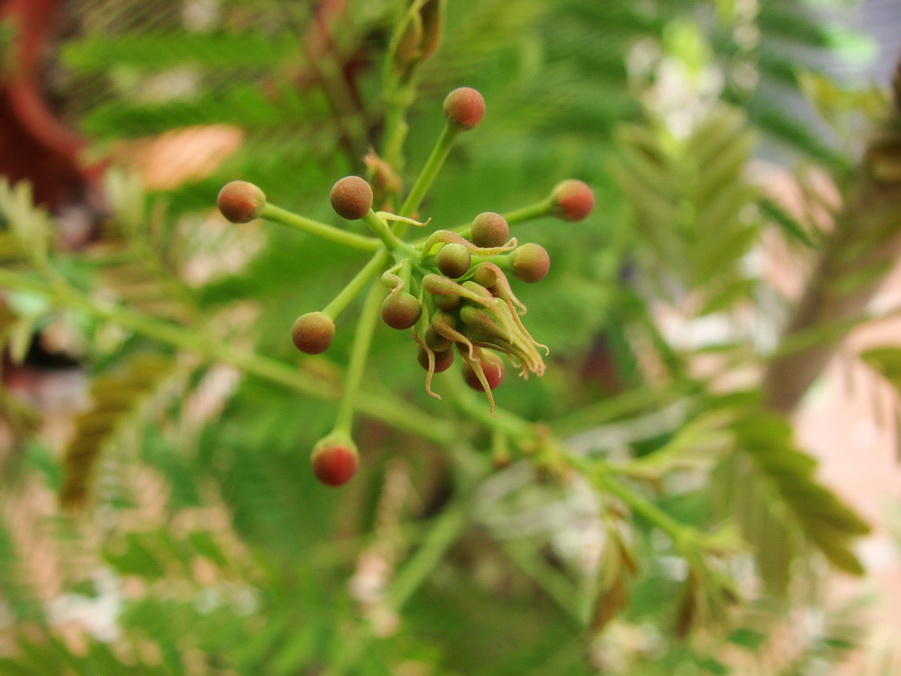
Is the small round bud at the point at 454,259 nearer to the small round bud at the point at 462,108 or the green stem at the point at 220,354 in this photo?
the small round bud at the point at 462,108

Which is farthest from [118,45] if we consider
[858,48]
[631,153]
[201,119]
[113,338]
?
[858,48]

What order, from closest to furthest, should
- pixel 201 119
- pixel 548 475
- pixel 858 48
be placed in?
pixel 548 475 < pixel 201 119 < pixel 858 48

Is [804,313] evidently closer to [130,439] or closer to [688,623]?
[688,623]

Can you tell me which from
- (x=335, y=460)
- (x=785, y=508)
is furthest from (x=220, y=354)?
(x=785, y=508)

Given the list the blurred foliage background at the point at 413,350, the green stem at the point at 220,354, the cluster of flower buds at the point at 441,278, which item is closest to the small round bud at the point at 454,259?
the cluster of flower buds at the point at 441,278

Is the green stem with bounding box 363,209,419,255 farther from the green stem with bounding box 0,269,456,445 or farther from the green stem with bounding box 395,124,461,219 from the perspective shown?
the green stem with bounding box 0,269,456,445

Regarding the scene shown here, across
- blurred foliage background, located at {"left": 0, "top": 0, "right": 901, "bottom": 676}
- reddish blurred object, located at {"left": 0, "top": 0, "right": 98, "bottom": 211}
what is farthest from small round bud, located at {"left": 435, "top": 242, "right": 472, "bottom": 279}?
reddish blurred object, located at {"left": 0, "top": 0, "right": 98, "bottom": 211}

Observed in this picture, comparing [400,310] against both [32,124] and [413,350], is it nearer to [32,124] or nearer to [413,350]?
[413,350]
